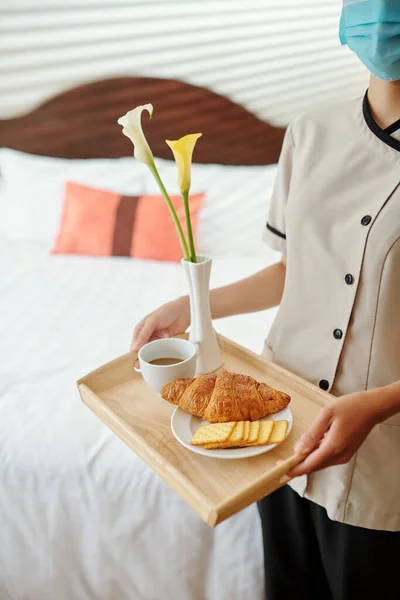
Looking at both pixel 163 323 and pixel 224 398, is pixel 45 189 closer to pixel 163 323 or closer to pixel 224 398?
pixel 163 323

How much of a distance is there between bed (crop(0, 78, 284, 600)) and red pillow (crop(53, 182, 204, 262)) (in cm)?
6

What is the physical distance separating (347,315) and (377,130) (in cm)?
29

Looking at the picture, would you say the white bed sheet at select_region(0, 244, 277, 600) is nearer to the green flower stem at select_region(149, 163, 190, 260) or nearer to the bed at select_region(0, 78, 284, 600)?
the bed at select_region(0, 78, 284, 600)

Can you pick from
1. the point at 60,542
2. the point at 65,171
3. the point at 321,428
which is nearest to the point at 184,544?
the point at 60,542

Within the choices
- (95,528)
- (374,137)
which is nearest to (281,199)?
(374,137)

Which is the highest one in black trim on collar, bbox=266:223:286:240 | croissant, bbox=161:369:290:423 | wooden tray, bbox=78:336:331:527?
black trim on collar, bbox=266:223:286:240

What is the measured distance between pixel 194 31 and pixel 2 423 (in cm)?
200

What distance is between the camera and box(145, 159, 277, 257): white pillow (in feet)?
7.91

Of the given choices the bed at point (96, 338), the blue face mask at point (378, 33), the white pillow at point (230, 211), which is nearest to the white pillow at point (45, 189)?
the bed at point (96, 338)

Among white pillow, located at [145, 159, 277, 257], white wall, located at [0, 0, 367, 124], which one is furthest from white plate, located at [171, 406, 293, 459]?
white wall, located at [0, 0, 367, 124]

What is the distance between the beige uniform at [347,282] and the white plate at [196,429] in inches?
5.5

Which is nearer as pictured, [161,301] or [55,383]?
[55,383]

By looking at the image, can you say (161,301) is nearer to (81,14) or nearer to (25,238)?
(25,238)

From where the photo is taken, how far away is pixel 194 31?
8.36 feet
